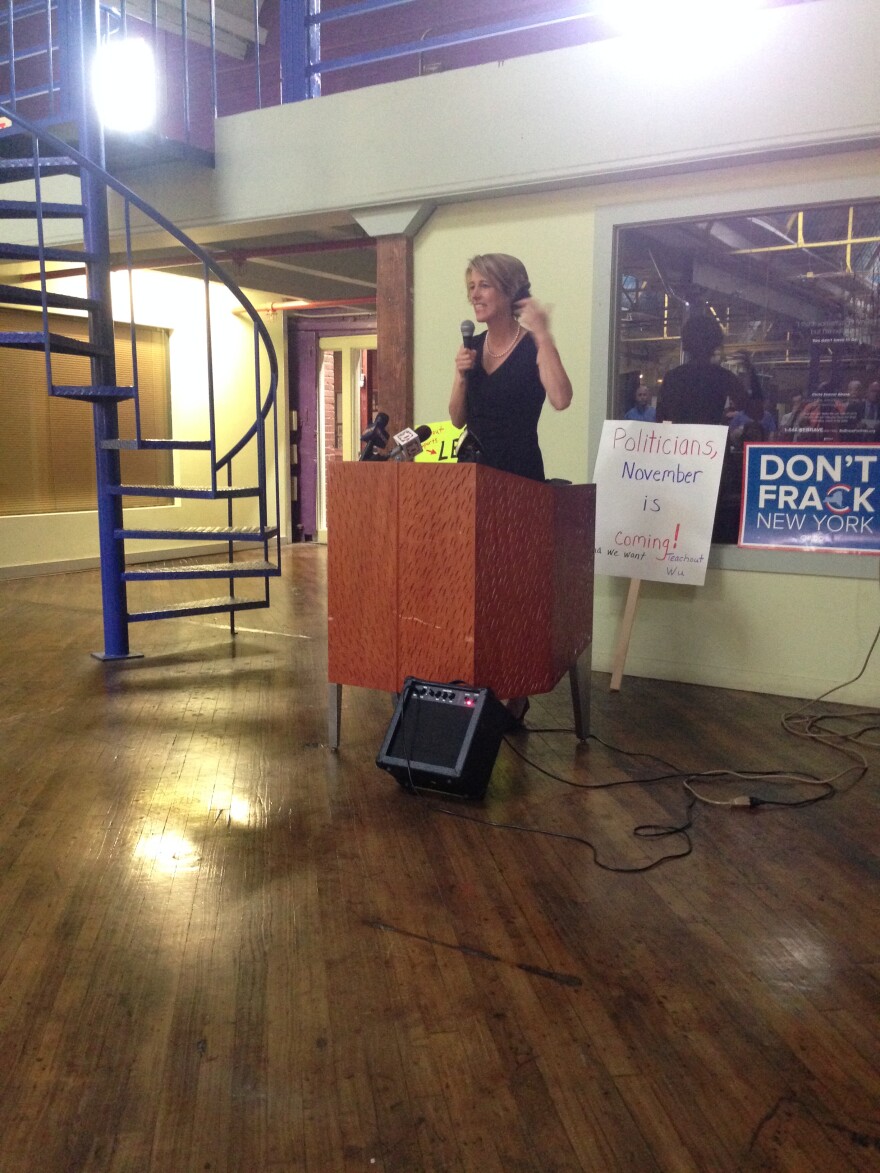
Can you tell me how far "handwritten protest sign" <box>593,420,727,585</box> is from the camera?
12.5ft

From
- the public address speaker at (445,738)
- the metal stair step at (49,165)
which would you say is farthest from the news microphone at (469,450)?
the metal stair step at (49,165)

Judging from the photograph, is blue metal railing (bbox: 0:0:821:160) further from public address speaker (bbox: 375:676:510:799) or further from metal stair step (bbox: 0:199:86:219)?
public address speaker (bbox: 375:676:510:799)

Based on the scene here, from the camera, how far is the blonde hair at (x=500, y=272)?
10.9 ft

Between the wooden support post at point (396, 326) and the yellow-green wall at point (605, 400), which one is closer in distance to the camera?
the yellow-green wall at point (605, 400)

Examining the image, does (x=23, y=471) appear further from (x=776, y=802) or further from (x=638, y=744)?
(x=776, y=802)

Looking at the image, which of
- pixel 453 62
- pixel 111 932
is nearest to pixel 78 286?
pixel 453 62

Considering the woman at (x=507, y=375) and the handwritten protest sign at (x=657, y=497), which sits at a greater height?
the woman at (x=507, y=375)

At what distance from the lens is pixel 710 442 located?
380 centimetres

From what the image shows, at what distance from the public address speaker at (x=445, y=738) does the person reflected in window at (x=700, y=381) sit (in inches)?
77.8

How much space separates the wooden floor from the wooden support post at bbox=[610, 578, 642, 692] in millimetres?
700

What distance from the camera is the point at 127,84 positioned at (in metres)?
5.04

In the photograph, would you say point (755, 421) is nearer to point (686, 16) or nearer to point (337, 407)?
point (686, 16)

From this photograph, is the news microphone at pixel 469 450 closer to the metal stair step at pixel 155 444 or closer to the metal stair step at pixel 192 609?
the metal stair step at pixel 155 444

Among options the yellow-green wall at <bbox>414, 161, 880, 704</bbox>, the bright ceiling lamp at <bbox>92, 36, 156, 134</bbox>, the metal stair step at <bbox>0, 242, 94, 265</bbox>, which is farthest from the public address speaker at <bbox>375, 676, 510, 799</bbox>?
the bright ceiling lamp at <bbox>92, 36, 156, 134</bbox>
